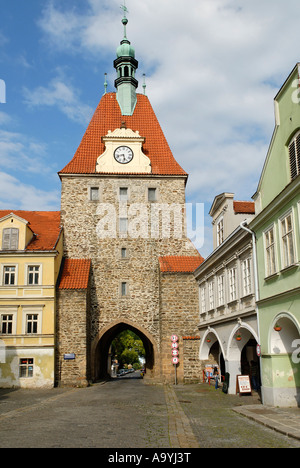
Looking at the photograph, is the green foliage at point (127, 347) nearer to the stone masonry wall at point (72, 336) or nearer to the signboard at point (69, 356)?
the stone masonry wall at point (72, 336)

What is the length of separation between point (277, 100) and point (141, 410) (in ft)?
32.2

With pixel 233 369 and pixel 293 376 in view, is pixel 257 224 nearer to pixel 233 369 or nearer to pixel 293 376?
pixel 293 376

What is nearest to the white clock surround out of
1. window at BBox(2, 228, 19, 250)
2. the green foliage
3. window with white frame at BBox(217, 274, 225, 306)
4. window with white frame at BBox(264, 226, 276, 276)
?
window at BBox(2, 228, 19, 250)

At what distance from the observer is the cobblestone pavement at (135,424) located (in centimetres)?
870

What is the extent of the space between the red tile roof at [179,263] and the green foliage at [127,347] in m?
25.2

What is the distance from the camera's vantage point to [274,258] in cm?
1395

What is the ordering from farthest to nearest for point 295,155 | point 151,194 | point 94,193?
point 151,194
point 94,193
point 295,155

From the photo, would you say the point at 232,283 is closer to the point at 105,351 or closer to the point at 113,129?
the point at 113,129

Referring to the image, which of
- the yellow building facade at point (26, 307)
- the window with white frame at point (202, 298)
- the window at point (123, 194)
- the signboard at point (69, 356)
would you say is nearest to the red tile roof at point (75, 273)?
the yellow building facade at point (26, 307)

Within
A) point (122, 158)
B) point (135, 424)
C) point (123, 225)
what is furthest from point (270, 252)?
point (122, 158)

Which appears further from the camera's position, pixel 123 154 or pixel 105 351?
pixel 105 351

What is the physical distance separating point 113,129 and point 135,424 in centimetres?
2366

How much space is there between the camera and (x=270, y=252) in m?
14.3
